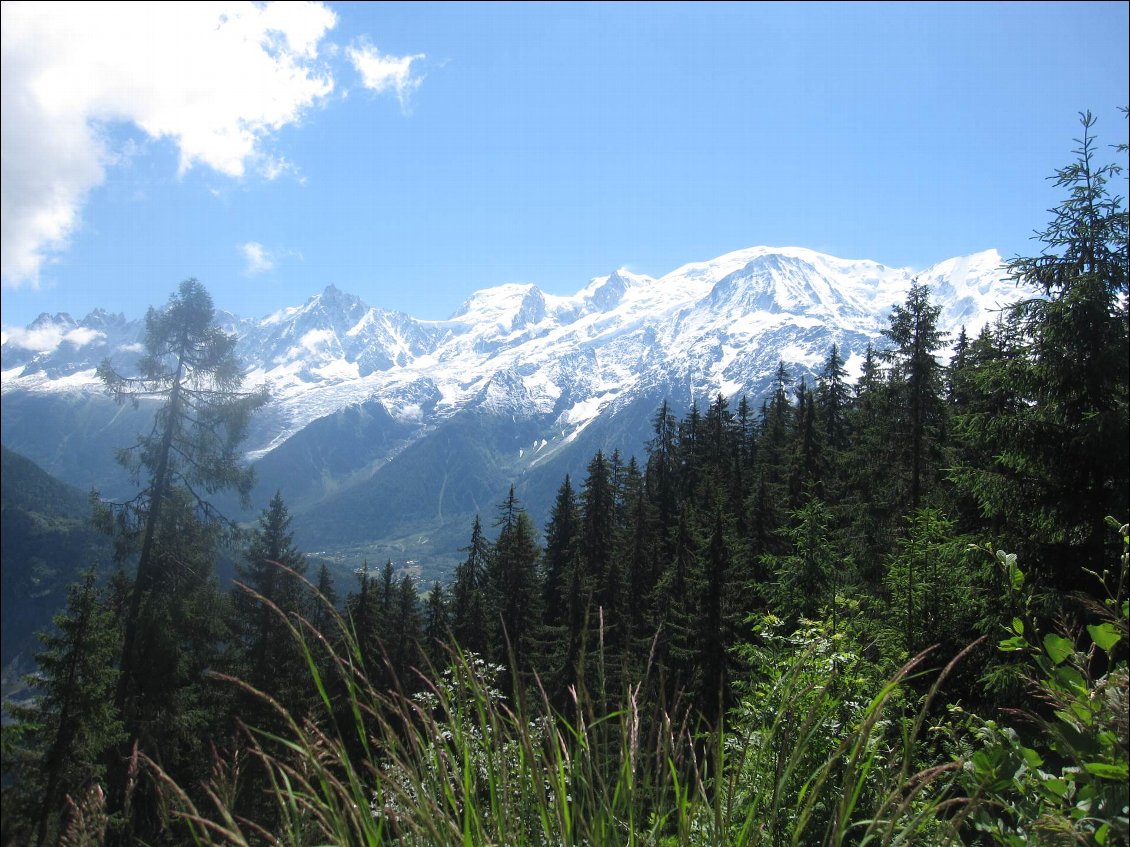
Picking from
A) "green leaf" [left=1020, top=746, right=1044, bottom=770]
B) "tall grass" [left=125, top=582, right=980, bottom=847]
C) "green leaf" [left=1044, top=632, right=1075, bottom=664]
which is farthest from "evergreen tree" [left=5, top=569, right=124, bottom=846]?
"green leaf" [left=1044, top=632, right=1075, bottom=664]

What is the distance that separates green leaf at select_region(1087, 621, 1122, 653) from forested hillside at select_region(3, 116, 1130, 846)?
0.01 metres

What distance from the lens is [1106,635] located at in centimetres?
189

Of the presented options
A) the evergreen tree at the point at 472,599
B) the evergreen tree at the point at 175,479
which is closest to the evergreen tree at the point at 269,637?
the evergreen tree at the point at 175,479

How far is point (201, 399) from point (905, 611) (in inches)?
615

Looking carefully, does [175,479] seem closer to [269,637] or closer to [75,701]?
[75,701]

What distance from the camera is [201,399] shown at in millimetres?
16078

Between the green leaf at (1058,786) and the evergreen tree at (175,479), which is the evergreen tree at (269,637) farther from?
the green leaf at (1058,786)

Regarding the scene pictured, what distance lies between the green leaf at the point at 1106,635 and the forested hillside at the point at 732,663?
14 mm

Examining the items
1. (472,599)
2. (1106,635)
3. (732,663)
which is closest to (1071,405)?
(1106,635)

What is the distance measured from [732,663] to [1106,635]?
22525mm

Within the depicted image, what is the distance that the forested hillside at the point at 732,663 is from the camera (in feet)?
6.39

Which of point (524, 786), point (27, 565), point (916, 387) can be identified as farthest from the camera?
point (27, 565)

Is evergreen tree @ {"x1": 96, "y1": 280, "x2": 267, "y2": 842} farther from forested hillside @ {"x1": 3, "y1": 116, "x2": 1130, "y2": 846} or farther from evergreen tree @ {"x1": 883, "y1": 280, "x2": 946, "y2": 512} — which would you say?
evergreen tree @ {"x1": 883, "y1": 280, "x2": 946, "y2": 512}

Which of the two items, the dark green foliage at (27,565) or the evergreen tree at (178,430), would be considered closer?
the evergreen tree at (178,430)
